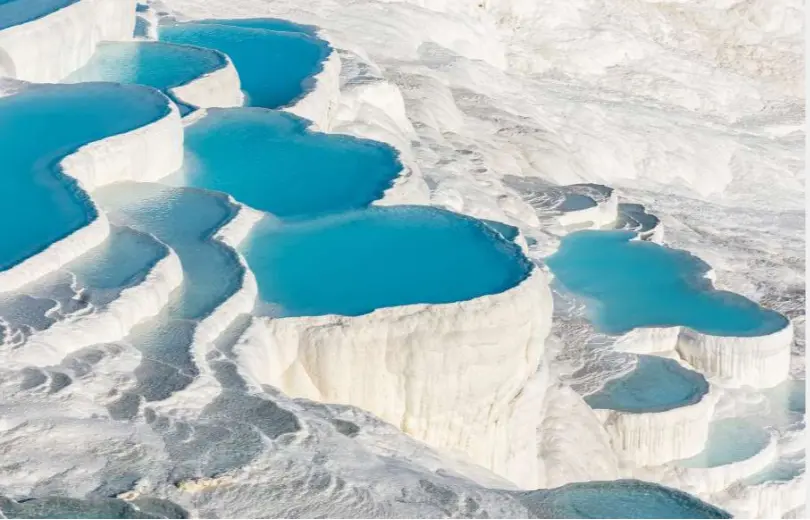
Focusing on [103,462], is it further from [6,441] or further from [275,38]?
[275,38]

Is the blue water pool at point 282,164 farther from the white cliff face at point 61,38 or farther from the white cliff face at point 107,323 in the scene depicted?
the white cliff face at point 107,323

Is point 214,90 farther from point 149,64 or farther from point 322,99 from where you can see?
point 149,64

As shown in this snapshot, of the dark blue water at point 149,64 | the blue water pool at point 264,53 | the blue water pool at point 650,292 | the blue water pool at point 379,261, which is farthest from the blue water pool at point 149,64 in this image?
the blue water pool at point 650,292

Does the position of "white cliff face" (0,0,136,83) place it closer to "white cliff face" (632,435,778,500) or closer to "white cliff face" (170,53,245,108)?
"white cliff face" (170,53,245,108)

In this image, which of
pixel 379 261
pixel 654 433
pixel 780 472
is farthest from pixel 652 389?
pixel 379 261

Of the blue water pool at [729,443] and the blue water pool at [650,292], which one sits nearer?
the blue water pool at [729,443]

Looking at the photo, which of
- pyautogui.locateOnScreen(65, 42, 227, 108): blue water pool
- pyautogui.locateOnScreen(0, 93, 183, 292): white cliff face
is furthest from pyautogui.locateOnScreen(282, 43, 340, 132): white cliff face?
pyautogui.locateOnScreen(0, 93, 183, 292): white cliff face
